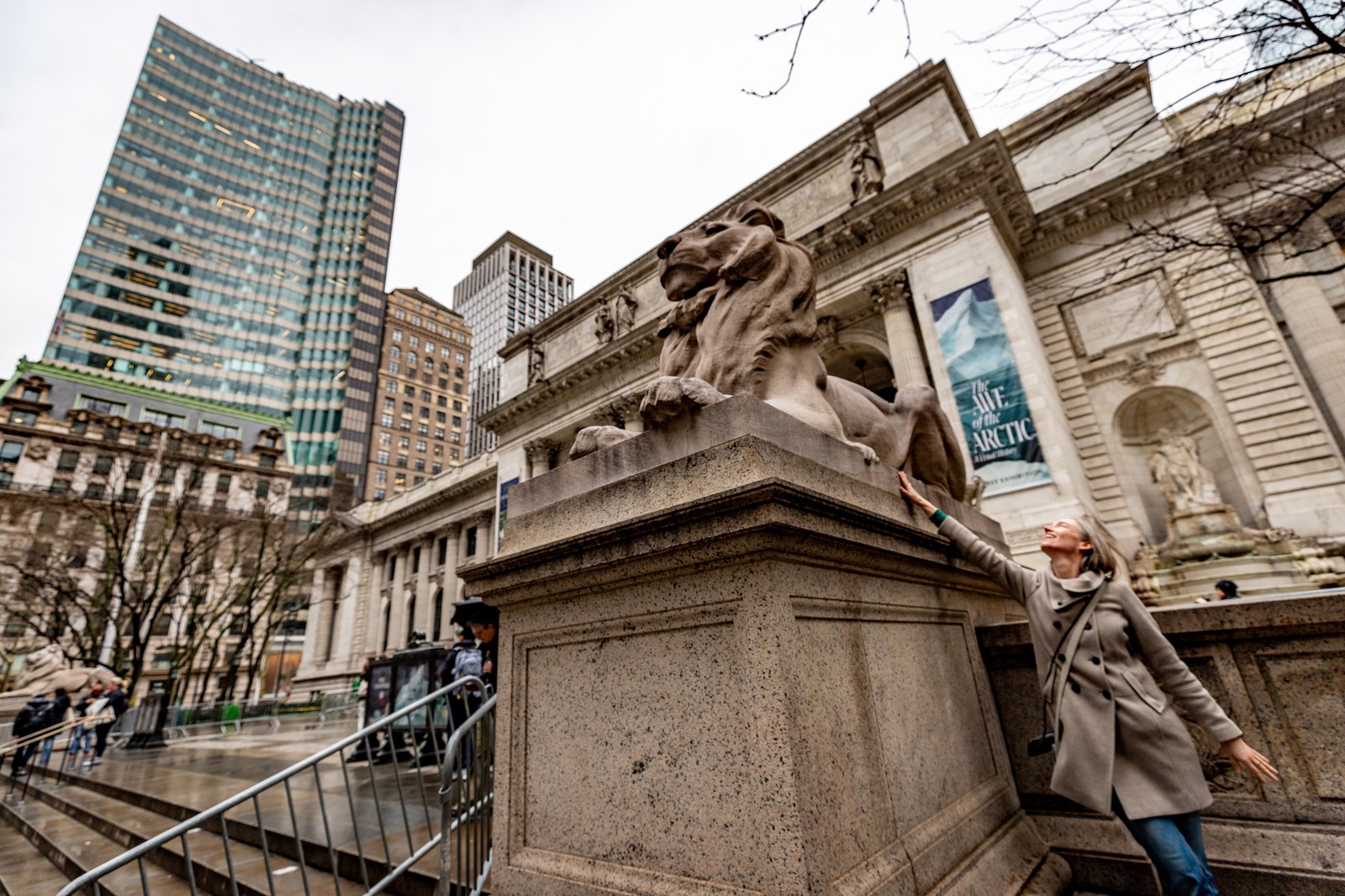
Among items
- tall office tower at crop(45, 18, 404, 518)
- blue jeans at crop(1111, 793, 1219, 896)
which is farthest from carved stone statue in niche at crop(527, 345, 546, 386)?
tall office tower at crop(45, 18, 404, 518)

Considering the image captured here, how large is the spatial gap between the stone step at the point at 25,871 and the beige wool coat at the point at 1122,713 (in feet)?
24.6

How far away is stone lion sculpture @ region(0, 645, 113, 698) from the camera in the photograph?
13.6 m

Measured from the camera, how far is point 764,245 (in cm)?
314

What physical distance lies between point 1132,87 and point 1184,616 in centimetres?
2316

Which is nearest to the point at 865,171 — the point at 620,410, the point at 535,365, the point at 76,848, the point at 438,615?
the point at 620,410

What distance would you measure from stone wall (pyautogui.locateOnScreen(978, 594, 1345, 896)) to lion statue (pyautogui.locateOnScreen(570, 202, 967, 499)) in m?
1.61

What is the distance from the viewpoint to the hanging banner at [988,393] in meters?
13.7

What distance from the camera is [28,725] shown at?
11.1 m

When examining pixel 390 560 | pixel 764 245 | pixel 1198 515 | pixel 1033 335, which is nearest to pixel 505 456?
pixel 390 560

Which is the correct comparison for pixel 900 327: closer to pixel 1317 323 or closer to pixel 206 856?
pixel 1317 323

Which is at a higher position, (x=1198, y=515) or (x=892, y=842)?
(x=1198, y=515)

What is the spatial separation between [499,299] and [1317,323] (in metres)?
87.1

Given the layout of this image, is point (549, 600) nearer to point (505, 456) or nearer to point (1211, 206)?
point (1211, 206)

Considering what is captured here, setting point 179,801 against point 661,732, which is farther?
point 179,801
